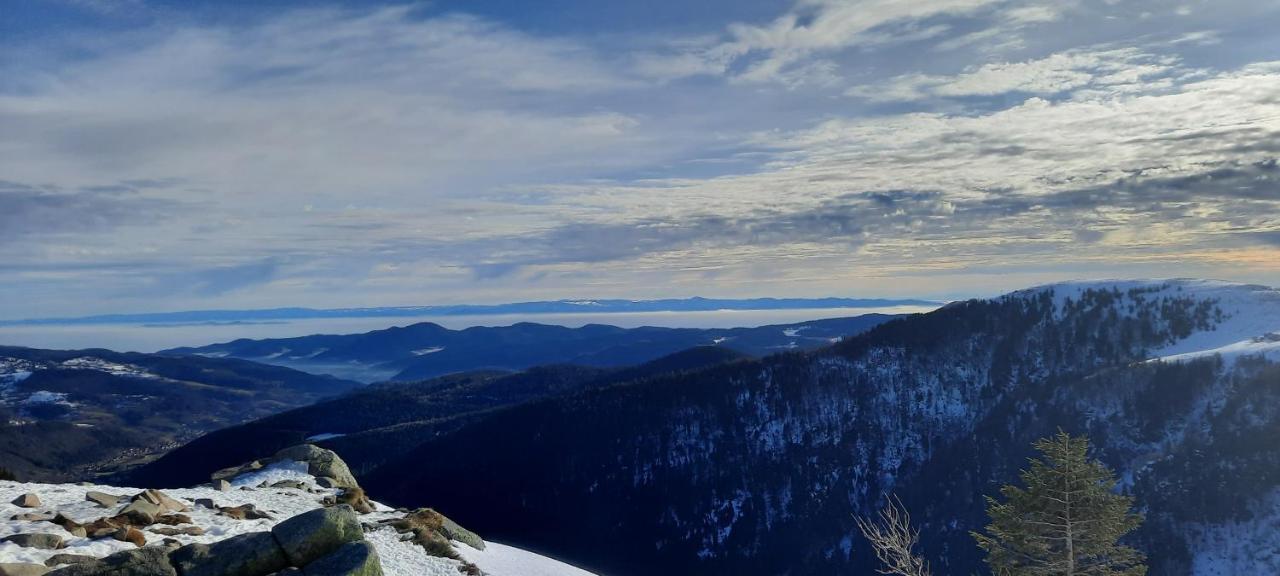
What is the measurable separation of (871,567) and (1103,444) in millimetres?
66897

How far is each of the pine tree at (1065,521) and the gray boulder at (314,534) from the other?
23.5 metres

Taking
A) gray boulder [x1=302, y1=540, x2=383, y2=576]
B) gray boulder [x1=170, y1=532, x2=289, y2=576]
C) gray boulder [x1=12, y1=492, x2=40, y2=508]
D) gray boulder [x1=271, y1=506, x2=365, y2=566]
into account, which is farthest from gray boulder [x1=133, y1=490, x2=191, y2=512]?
gray boulder [x1=302, y1=540, x2=383, y2=576]

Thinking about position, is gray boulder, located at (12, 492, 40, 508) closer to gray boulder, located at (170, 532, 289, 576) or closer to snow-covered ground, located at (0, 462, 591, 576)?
snow-covered ground, located at (0, 462, 591, 576)

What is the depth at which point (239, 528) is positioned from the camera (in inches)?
1152

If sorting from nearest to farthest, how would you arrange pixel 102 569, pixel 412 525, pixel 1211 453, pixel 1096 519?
1. pixel 102 569
2. pixel 1096 519
3. pixel 412 525
4. pixel 1211 453

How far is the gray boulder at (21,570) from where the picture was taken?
→ 68.4 feet

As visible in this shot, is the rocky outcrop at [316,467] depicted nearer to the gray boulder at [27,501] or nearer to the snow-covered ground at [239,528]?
the snow-covered ground at [239,528]

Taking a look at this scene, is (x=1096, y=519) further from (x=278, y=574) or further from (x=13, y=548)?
(x=13, y=548)

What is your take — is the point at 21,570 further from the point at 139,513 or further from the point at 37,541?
the point at 139,513

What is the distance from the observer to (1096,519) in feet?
90.3

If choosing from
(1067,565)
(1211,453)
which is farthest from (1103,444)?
(1067,565)

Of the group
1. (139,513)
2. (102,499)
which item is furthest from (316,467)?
(139,513)

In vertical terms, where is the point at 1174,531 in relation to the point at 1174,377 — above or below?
below

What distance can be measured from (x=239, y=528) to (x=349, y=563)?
357 inches
